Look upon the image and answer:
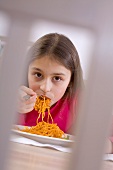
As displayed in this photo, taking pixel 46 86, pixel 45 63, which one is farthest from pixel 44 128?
pixel 45 63

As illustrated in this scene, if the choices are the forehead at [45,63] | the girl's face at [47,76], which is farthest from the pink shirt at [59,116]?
the forehead at [45,63]

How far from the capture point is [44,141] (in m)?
0.76

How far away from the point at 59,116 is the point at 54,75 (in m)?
0.37

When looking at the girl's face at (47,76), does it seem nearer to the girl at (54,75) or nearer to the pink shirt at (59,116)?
the girl at (54,75)

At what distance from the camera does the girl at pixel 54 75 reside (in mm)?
828

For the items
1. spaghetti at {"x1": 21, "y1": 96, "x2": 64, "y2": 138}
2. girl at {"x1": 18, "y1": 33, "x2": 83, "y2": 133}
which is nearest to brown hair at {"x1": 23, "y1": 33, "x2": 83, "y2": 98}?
girl at {"x1": 18, "y1": 33, "x2": 83, "y2": 133}

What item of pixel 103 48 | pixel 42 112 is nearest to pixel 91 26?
pixel 103 48

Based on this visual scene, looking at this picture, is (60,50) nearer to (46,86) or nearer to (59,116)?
(46,86)

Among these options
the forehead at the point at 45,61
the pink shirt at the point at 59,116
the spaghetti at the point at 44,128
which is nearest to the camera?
the forehead at the point at 45,61

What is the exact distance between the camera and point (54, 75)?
903 mm

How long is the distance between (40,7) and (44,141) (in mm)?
591

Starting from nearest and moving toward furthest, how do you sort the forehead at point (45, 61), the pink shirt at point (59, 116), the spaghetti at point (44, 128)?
the forehead at point (45, 61) → the spaghetti at point (44, 128) → the pink shirt at point (59, 116)

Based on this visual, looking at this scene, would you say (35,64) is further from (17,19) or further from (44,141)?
(17,19)

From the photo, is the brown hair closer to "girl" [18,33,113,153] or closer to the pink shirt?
"girl" [18,33,113,153]
